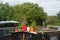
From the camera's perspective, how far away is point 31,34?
26.2 ft

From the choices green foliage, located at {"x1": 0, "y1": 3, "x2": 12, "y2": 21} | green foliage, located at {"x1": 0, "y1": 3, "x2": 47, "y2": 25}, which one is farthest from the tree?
green foliage, located at {"x1": 0, "y1": 3, "x2": 12, "y2": 21}

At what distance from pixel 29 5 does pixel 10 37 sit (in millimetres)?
12005

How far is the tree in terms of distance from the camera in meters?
17.7

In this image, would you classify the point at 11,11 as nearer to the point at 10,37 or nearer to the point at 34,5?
the point at 34,5

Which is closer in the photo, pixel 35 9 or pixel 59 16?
pixel 35 9

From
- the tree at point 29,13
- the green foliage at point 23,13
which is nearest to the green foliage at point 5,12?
the green foliage at point 23,13

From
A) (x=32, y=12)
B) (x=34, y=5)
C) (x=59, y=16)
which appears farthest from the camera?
(x=59, y=16)

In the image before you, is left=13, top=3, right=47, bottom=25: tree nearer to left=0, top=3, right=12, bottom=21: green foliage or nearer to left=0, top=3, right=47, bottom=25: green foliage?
left=0, top=3, right=47, bottom=25: green foliage

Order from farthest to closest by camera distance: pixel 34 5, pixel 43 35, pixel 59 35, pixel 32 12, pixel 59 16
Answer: pixel 59 16
pixel 34 5
pixel 32 12
pixel 59 35
pixel 43 35

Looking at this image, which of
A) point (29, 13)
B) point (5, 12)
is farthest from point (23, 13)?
point (5, 12)

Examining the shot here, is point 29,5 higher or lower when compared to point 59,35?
higher

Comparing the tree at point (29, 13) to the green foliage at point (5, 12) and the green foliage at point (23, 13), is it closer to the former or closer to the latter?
the green foliage at point (23, 13)

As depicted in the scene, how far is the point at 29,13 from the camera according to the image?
1789 cm

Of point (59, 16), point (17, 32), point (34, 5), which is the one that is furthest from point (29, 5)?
point (17, 32)
